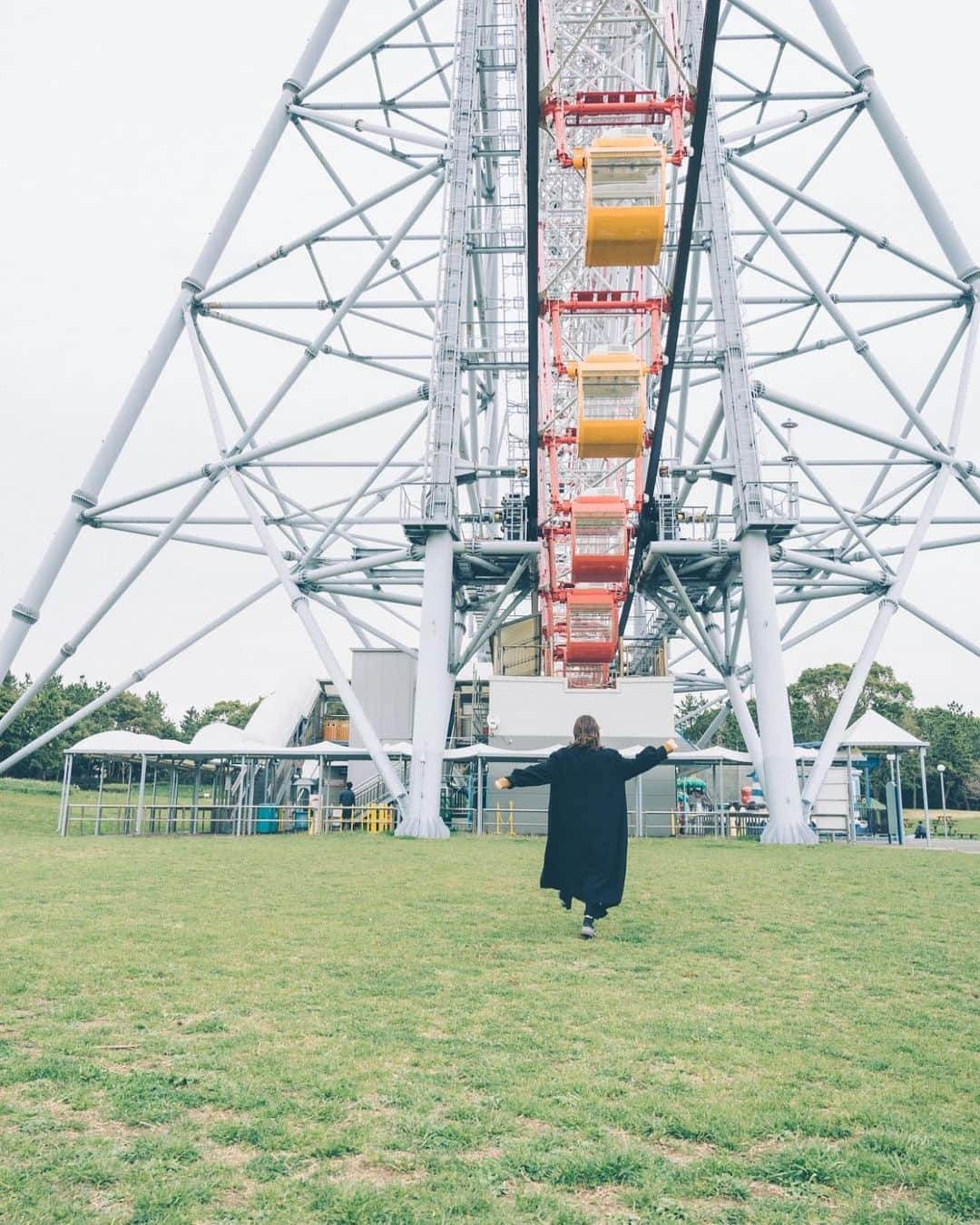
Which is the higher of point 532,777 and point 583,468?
point 583,468

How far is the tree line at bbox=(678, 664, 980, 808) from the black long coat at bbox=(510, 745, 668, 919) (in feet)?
240

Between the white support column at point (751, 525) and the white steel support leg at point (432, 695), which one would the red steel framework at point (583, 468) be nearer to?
the white support column at point (751, 525)

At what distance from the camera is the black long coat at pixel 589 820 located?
8.82 metres

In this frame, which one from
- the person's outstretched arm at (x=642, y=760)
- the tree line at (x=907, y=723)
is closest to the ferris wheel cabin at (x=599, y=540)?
the person's outstretched arm at (x=642, y=760)

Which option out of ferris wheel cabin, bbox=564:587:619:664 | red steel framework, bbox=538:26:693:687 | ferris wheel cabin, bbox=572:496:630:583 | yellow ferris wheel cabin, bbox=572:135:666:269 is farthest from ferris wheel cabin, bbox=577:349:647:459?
ferris wheel cabin, bbox=564:587:619:664

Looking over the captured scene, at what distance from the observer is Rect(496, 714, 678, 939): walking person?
28.9 ft

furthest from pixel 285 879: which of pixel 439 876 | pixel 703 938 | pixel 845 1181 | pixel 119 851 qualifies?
pixel 845 1181

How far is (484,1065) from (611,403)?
777 inches

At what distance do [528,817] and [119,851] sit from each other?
14827 mm

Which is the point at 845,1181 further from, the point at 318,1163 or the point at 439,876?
the point at 439,876

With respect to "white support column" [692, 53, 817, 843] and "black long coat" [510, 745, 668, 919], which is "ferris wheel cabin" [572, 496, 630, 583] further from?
"black long coat" [510, 745, 668, 919]

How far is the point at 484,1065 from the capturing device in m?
5.01

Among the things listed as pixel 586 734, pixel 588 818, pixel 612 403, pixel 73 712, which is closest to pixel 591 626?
pixel 612 403

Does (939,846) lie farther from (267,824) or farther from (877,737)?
(267,824)
